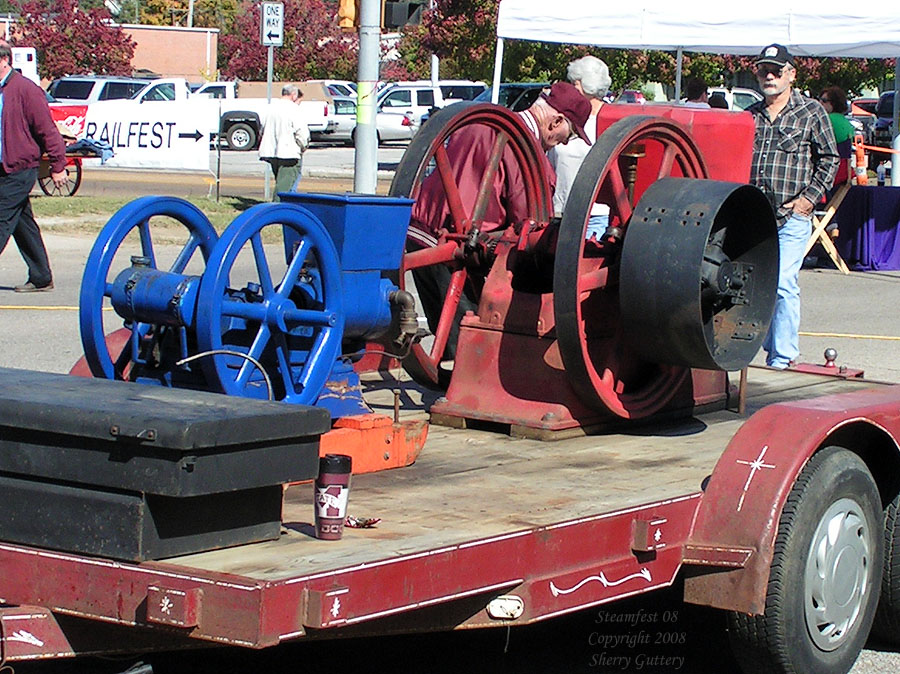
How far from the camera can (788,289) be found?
308 inches

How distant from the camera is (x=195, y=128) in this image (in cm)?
2756

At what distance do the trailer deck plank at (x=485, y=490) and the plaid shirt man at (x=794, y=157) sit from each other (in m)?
2.22

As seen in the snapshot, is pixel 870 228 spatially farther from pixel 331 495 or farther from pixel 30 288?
pixel 331 495

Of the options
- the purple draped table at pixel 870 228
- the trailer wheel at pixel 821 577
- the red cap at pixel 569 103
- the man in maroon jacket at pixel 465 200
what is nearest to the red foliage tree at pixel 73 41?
the purple draped table at pixel 870 228

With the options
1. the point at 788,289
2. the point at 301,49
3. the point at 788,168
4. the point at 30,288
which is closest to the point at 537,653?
the point at 788,289

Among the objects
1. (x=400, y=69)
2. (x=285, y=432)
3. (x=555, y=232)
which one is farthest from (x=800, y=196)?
(x=400, y=69)

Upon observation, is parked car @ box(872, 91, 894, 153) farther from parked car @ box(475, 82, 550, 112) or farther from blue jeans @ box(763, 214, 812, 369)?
blue jeans @ box(763, 214, 812, 369)

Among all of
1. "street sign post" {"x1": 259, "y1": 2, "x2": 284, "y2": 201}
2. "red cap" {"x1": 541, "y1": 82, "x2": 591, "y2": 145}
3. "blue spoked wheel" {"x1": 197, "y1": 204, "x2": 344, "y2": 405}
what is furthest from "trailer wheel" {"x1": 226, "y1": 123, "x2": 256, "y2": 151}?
"blue spoked wheel" {"x1": 197, "y1": 204, "x2": 344, "y2": 405}

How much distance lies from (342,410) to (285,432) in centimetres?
147

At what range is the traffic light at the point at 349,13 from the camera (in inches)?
534

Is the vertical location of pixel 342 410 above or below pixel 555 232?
below

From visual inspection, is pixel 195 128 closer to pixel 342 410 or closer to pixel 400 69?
pixel 342 410

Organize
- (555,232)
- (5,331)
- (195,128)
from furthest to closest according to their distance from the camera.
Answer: (195,128)
(5,331)
(555,232)

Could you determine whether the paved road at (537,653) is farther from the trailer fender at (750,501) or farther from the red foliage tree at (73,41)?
the red foliage tree at (73,41)
